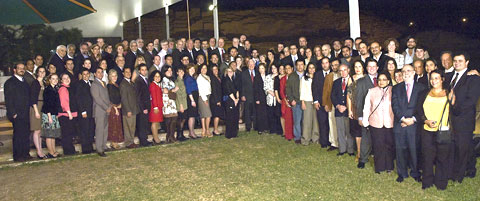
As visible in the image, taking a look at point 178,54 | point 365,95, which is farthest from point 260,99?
point 365,95

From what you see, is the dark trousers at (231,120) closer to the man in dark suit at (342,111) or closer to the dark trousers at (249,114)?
the dark trousers at (249,114)

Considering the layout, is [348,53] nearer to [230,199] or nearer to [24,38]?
[230,199]

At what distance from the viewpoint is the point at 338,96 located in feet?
20.4

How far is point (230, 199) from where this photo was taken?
447cm

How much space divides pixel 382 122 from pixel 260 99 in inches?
139

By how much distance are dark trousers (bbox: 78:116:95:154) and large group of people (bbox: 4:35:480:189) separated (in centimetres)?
2

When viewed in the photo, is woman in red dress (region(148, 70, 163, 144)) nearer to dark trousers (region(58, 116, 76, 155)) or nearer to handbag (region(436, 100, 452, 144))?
dark trousers (region(58, 116, 76, 155))

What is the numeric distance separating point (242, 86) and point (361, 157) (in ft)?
11.6

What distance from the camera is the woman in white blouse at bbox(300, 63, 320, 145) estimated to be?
7.17m

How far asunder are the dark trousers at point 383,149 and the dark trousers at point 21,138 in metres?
5.60

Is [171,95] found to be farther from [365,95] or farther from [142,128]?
[365,95]

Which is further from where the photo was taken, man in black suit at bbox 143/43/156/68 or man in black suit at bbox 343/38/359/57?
man in black suit at bbox 143/43/156/68

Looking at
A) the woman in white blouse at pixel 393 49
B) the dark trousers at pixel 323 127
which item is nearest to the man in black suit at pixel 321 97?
the dark trousers at pixel 323 127

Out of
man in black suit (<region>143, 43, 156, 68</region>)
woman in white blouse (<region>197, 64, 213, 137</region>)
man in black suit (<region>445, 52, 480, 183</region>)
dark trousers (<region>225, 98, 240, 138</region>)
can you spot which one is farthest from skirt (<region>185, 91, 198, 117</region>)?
man in black suit (<region>445, 52, 480, 183</region>)
